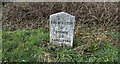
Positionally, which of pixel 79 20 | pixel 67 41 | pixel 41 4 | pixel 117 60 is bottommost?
pixel 117 60

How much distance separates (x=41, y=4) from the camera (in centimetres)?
638

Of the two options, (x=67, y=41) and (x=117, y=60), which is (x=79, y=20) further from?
(x=117, y=60)

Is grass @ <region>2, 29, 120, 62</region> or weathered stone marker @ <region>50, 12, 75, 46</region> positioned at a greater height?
weathered stone marker @ <region>50, 12, 75, 46</region>

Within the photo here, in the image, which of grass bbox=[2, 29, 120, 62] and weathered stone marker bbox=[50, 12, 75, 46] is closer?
grass bbox=[2, 29, 120, 62]

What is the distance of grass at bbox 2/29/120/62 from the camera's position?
3270 mm

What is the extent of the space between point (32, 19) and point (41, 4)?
2.92 ft

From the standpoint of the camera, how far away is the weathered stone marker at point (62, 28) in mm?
3537

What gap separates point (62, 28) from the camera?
12.1ft

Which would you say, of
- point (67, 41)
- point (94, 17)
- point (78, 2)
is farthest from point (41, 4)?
point (67, 41)

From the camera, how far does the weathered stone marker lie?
11.6 ft

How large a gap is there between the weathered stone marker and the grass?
0.20 metres

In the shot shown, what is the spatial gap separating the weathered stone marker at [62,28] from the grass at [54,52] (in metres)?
0.20

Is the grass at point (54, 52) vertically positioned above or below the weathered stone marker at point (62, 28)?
below

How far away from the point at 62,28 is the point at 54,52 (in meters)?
0.71
